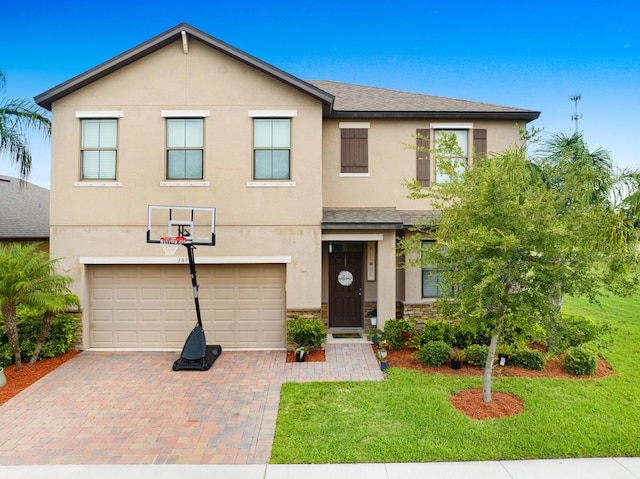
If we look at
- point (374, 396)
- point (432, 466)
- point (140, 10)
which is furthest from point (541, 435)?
point (140, 10)

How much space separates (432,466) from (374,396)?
2168 millimetres

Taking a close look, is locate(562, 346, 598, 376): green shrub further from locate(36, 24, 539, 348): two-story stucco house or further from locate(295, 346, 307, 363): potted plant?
locate(295, 346, 307, 363): potted plant

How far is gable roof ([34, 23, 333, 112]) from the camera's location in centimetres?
974

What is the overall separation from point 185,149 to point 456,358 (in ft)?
27.0

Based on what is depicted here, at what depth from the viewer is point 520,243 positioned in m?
6.10

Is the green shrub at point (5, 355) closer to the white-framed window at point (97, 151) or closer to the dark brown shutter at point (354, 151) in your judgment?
the white-framed window at point (97, 151)

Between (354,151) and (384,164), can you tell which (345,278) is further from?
(354,151)

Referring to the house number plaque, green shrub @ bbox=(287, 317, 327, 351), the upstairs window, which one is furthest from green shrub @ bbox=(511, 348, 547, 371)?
the upstairs window

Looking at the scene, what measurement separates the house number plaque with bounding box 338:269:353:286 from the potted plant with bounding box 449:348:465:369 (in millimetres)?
3819

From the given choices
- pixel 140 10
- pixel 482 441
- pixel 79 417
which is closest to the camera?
pixel 482 441

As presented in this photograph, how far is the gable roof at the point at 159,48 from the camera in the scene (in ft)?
32.0

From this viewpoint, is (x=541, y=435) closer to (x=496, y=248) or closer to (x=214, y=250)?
(x=496, y=248)

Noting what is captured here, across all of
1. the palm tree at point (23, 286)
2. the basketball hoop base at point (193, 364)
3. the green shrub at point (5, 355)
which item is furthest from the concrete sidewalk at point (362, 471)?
the green shrub at point (5, 355)

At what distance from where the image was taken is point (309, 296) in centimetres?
1012
